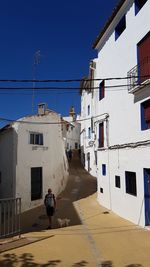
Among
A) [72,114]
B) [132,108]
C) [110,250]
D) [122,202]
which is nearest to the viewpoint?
[110,250]

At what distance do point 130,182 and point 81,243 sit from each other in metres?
4.88

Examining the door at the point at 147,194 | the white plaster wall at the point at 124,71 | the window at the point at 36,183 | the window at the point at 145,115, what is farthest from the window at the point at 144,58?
the window at the point at 36,183

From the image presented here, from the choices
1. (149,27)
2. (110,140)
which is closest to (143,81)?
(149,27)

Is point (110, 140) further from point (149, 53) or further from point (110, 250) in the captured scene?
point (110, 250)

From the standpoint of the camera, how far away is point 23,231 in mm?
12531

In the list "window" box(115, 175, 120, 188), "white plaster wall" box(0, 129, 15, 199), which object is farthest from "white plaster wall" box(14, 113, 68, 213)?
"window" box(115, 175, 120, 188)

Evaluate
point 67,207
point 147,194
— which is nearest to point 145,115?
point 147,194

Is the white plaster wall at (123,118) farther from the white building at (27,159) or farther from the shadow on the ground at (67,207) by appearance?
the white building at (27,159)

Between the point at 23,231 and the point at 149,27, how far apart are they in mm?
9768

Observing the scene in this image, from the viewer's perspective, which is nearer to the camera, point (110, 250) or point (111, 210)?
point (110, 250)

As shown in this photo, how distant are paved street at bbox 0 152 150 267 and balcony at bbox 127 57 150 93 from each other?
5.70 meters

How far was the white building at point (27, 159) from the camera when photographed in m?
17.0

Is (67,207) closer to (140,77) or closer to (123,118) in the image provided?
(123,118)

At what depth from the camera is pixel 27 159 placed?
58.4 ft
